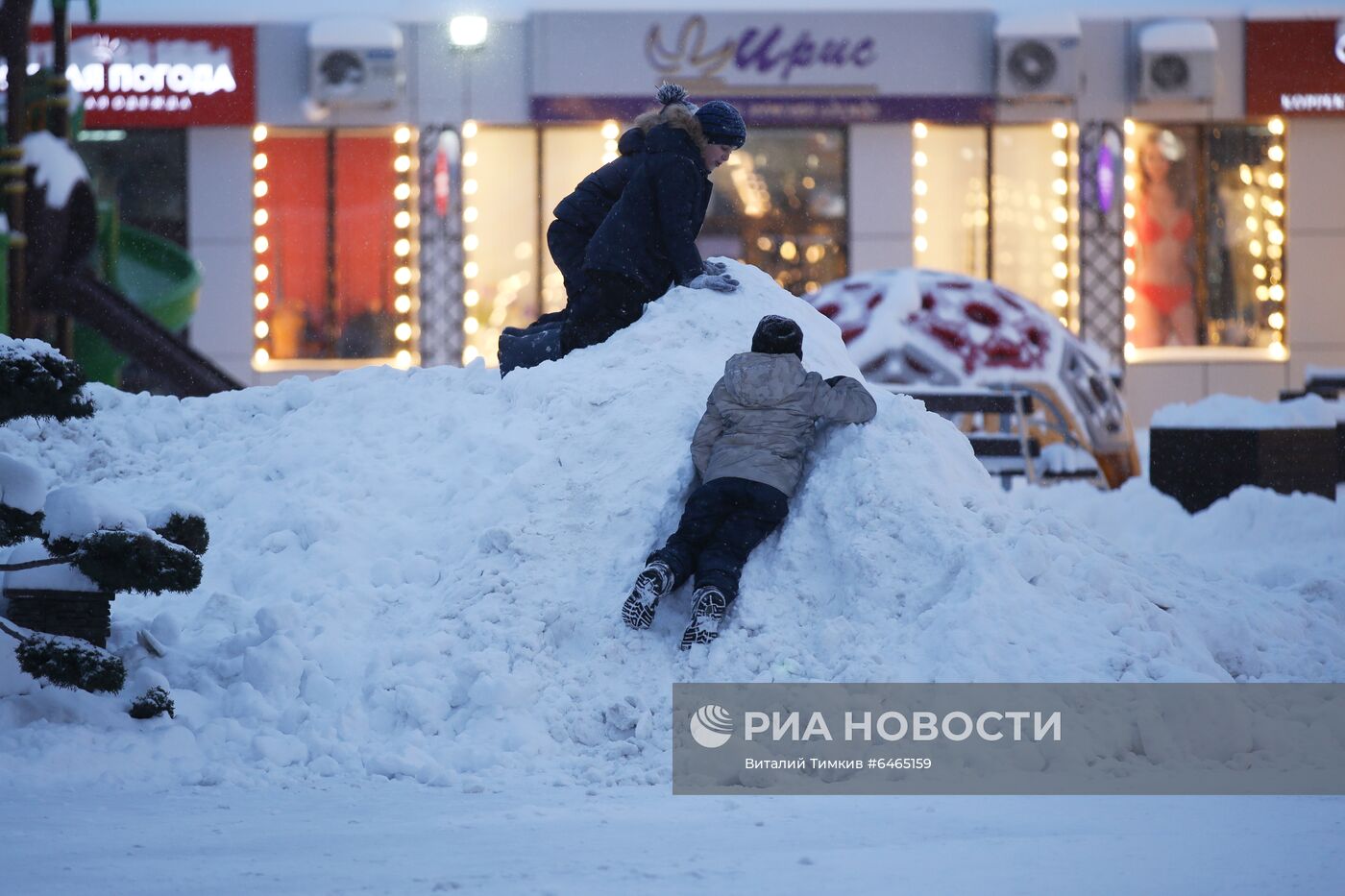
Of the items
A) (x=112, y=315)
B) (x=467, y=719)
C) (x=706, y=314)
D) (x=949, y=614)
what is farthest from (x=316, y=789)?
(x=112, y=315)

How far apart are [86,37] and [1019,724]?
59.3ft

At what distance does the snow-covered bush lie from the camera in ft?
17.9

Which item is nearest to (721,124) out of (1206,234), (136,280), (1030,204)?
(136,280)

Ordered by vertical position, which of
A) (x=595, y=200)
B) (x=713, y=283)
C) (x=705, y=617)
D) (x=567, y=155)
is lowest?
(x=705, y=617)

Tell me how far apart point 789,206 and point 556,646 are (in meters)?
15.4

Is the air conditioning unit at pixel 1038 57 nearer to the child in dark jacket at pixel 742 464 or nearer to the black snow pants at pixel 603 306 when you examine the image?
the black snow pants at pixel 603 306

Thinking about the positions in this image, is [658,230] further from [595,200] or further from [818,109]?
[818,109]

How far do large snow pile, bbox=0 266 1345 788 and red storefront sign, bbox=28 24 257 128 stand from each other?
516 inches

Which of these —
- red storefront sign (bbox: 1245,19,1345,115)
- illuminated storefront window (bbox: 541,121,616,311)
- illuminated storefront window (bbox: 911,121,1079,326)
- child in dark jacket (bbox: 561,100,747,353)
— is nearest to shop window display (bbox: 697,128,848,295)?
illuminated storefront window (bbox: 911,121,1079,326)

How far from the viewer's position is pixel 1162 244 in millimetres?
21312

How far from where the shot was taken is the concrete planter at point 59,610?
19.4 ft

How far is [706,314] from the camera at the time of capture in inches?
313

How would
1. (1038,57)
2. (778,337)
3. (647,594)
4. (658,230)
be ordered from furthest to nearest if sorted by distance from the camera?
(1038,57) → (658,230) → (778,337) → (647,594)

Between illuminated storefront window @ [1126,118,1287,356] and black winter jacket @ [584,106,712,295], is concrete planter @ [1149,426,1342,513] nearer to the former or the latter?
black winter jacket @ [584,106,712,295]
